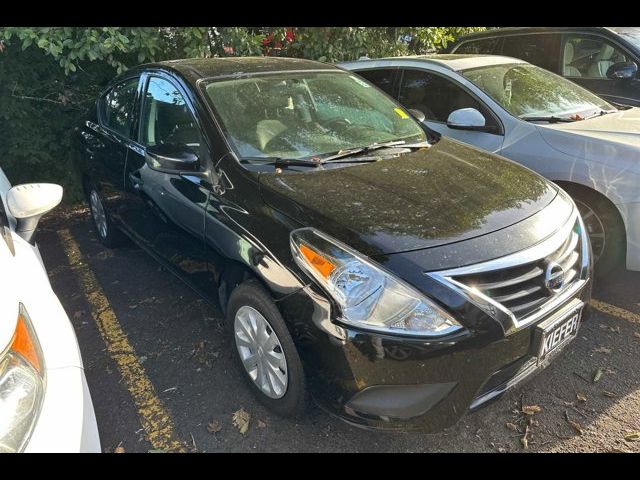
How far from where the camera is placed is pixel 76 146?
14.9 ft

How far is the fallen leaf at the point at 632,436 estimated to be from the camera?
2.26m

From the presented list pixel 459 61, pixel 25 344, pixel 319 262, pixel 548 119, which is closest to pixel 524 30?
pixel 459 61

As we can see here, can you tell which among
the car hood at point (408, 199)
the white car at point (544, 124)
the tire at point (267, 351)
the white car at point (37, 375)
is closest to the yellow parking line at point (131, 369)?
the tire at point (267, 351)

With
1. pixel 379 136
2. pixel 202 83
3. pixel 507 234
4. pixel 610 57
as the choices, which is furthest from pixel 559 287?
pixel 610 57

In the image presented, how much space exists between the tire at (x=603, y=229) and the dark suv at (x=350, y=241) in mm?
877

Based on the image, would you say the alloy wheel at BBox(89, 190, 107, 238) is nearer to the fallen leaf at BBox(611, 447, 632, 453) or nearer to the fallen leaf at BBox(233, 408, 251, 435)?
the fallen leaf at BBox(233, 408, 251, 435)

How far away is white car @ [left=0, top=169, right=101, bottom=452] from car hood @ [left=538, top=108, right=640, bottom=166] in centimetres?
322

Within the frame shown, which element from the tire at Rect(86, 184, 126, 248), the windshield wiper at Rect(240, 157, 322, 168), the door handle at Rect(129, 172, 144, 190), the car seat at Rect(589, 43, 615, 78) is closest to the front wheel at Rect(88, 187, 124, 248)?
the tire at Rect(86, 184, 126, 248)

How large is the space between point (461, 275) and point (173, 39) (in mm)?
4929

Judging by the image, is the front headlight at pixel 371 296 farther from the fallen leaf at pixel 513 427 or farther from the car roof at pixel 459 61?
the car roof at pixel 459 61

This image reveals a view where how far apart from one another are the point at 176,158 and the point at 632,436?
2565 mm

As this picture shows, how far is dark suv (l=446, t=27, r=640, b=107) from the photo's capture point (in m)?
5.37

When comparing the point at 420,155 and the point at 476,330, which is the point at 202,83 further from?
the point at 476,330

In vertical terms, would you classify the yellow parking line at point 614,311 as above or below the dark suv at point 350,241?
below
